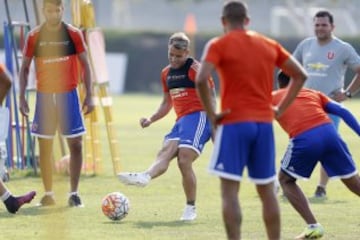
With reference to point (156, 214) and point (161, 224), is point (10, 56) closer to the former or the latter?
point (156, 214)

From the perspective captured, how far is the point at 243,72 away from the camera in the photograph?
932 cm

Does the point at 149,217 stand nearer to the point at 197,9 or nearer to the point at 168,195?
the point at 168,195

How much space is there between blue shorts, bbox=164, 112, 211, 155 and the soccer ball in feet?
2.90

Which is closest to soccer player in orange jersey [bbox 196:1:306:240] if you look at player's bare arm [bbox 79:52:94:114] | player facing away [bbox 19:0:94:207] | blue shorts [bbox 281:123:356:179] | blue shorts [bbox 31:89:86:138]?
blue shorts [bbox 281:123:356:179]

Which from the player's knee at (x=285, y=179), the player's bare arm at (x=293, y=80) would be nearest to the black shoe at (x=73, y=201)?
the player's knee at (x=285, y=179)

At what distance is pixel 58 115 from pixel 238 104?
464 cm

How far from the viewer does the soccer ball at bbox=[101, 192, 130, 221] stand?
12.5 m

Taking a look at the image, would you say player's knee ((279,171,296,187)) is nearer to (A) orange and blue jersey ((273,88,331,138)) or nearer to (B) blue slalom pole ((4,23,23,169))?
(A) orange and blue jersey ((273,88,331,138))

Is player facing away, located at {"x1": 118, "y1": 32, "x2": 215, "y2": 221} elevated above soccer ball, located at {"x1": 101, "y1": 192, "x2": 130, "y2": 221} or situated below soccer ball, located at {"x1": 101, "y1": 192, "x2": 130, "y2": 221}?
above

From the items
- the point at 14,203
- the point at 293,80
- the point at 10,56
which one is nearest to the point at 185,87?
the point at 14,203

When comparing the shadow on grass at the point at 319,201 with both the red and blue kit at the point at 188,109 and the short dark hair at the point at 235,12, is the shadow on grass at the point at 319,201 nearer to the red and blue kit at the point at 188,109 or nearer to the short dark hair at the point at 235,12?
the red and blue kit at the point at 188,109

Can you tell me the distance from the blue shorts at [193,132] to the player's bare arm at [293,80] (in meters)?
3.05

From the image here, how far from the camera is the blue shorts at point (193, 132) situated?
42.3 feet

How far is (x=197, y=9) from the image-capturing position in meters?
82.3
